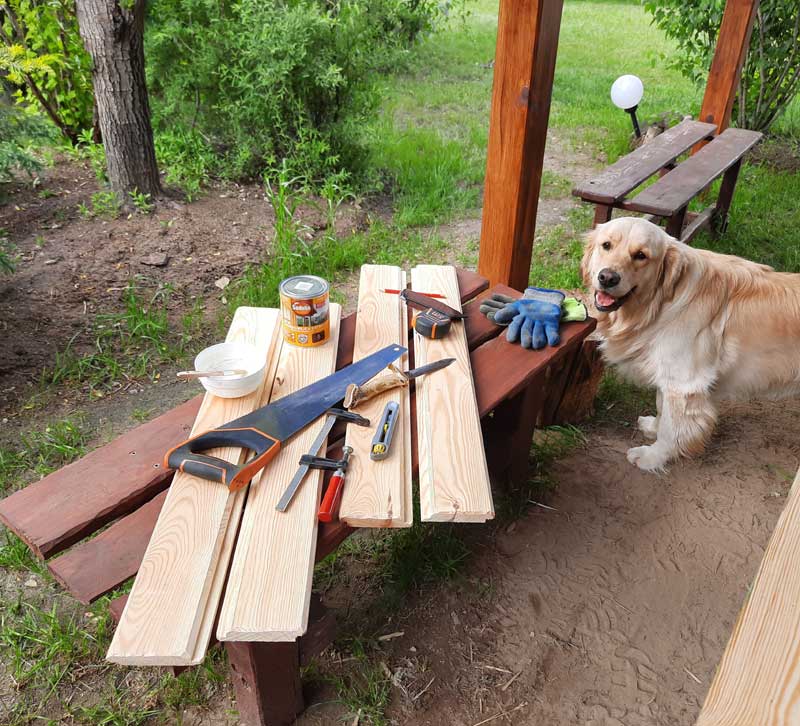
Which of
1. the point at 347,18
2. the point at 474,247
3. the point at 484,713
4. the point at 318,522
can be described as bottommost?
the point at 484,713

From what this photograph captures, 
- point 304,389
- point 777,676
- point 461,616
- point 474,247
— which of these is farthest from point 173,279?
point 777,676

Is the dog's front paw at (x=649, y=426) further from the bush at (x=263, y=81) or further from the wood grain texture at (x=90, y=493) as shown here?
the bush at (x=263, y=81)

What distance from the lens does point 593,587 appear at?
2.53m

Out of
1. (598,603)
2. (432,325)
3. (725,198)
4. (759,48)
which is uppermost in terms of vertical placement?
(759,48)

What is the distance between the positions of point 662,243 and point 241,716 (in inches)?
97.0

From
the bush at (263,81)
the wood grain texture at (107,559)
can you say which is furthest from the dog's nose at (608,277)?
the bush at (263,81)

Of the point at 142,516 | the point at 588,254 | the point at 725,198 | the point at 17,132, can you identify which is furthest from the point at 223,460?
the point at 725,198

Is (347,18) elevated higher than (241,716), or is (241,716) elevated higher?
(347,18)

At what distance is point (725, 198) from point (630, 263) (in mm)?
3574

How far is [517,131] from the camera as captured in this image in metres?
2.87

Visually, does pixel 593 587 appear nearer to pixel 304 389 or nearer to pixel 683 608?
pixel 683 608

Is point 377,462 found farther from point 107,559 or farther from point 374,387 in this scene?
point 107,559

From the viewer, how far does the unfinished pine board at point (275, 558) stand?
1.30m

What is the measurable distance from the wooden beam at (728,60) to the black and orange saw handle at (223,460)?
6.08 m
